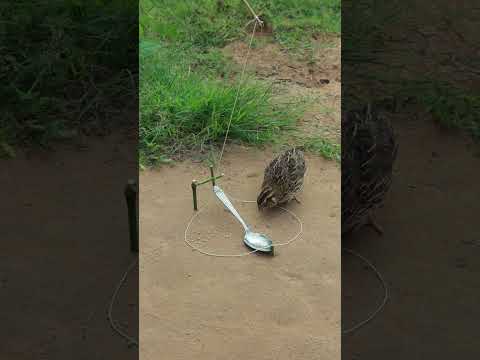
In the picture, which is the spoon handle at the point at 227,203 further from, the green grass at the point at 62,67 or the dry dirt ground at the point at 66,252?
the green grass at the point at 62,67

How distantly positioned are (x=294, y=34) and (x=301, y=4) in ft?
1.08

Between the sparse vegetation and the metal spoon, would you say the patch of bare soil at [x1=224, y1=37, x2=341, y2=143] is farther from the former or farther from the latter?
the metal spoon

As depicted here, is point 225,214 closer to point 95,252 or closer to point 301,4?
point 95,252

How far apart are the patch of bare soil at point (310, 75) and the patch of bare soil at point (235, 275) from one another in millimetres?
417

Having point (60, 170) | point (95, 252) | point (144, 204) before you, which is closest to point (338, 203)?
point (144, 204)

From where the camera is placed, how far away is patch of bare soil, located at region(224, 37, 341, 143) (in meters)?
3.84

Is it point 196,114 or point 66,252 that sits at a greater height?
point 196,114

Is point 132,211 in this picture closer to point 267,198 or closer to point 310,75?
point 267,198

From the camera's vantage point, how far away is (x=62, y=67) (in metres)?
3.99

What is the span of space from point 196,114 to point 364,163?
1.06 metres

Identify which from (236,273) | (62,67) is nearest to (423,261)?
(236,273)

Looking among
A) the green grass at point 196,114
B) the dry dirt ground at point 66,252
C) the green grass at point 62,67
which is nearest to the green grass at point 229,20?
the green grass at point 62,67

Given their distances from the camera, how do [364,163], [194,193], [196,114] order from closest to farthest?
1. [364,163]
2. [194,193]
3. [196,114]

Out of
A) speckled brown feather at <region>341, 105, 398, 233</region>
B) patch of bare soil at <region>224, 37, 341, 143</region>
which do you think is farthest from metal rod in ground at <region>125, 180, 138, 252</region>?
patch of bare soil at <region>224, 37, 341, 143</region>
